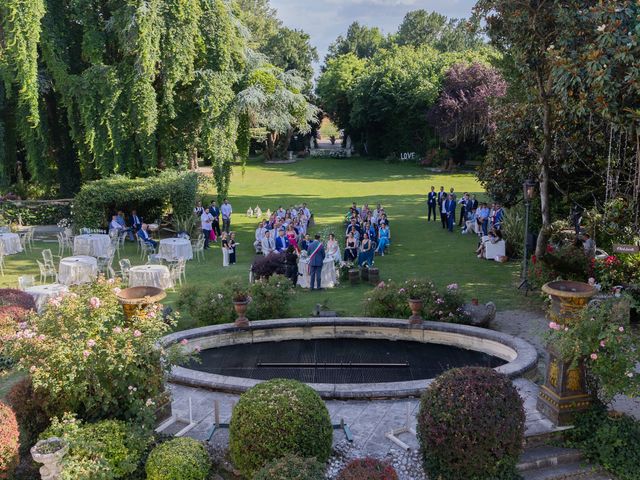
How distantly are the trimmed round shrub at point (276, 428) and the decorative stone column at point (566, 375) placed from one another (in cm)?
299

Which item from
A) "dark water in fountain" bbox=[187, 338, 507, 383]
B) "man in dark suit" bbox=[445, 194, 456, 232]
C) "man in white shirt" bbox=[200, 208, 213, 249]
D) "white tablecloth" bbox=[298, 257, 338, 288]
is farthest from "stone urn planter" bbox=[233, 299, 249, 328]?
"man in dark suit" bbox=[445, 194, 456, 232]

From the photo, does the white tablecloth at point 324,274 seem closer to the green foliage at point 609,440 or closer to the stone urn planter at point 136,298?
the stone urn planter at point 136,298

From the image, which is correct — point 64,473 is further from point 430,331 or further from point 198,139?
point 198,139

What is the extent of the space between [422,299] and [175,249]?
968cm

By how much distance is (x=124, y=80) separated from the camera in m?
21.5

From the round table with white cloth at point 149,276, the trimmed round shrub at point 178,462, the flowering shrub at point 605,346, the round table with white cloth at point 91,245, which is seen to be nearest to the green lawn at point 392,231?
the round table with white cloth at point 149,276

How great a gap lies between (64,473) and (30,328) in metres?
1.93

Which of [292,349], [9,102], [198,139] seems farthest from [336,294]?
[9,102]

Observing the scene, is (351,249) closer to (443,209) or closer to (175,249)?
(175,249)

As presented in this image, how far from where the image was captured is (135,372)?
6.48 metres

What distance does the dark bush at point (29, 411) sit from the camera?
6.63 meters

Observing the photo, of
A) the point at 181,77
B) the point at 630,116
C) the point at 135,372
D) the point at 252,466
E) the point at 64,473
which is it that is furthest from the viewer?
the point at 181,77

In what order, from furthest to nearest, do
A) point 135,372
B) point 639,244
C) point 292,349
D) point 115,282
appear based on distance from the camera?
point 639,244
point 292,349
point 115,282
point 135,372

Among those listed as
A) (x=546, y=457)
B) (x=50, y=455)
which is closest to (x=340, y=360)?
(x=546, y=457)
